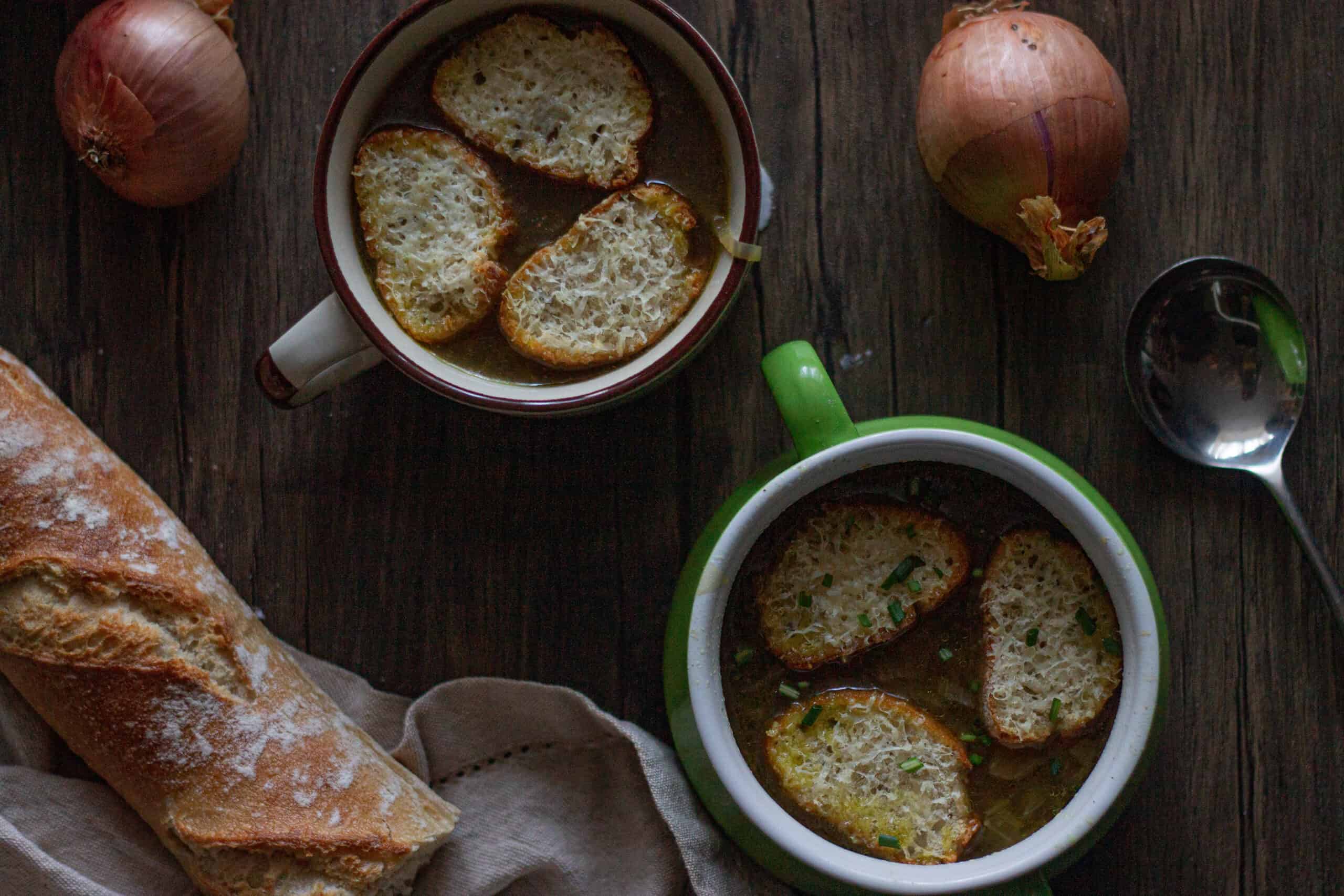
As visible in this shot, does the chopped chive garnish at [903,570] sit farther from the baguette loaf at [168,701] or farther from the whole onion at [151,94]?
the whole onion at [151,94]

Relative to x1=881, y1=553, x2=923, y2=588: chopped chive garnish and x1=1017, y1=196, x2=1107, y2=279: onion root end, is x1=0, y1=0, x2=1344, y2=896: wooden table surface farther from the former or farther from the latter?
x1=881, y1=553, x2=923, y2=588: chopped chive garnish

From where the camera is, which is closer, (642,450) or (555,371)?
(555,371)

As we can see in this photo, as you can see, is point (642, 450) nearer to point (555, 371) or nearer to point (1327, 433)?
point (555, 371)

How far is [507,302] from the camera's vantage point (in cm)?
143

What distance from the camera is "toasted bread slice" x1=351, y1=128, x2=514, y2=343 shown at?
1.43 m

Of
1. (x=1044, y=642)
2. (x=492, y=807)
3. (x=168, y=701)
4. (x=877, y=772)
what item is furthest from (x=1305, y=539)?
(x=168, y=701)

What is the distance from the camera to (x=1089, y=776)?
1331 millimetres

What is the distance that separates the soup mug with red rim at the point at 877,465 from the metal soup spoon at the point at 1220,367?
0.24 meters

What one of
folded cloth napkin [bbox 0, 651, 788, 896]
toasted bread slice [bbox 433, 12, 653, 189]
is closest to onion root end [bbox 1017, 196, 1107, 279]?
toasted bread slice [bbox 433, 12, 653, 189]

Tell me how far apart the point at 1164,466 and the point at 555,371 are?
0.84m

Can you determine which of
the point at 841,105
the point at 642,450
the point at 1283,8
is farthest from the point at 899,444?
the point at 1283,8

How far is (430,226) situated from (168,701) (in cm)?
67

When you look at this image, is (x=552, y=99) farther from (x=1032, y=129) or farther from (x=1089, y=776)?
(x=1089, y=776)

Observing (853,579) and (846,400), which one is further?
(846,400)
